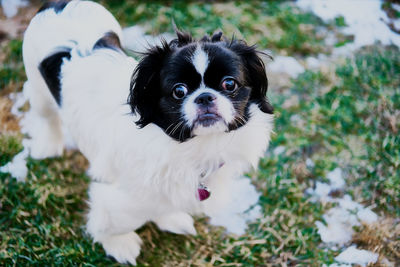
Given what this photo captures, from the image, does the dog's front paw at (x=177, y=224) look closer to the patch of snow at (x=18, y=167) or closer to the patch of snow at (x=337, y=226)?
the patch of snow at (x=337, y=226)

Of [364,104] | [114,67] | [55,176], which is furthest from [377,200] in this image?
[55,176]

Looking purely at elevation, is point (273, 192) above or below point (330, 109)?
below

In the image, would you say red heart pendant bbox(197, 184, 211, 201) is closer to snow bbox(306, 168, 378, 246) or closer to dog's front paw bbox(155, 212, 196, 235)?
dog's front paw bbox(155, 212, 196, 235)

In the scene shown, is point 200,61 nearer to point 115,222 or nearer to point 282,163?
point 115,222

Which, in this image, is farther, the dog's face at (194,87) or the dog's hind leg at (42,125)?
the dog's hind leg at (42,125)

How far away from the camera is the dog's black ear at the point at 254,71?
74.6 inches

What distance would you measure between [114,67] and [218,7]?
239 centimetres

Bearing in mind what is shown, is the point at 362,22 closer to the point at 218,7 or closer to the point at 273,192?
the point at 218,7

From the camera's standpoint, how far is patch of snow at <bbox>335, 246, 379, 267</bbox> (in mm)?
2494

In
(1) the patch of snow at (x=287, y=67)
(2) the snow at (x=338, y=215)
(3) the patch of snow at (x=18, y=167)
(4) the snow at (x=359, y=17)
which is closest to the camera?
(2) the snow at (x=338, y=215)

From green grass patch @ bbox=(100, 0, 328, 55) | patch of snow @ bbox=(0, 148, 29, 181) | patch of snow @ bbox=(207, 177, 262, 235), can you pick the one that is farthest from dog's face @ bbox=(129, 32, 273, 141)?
green grass patch @ bbox=(100, 0, 328, 55)

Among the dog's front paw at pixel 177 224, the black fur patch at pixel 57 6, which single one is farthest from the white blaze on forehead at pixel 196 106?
the black fur patch at pixel 57 6

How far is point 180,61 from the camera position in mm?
1730

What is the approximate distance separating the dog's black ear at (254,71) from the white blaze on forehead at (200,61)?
212 mm
